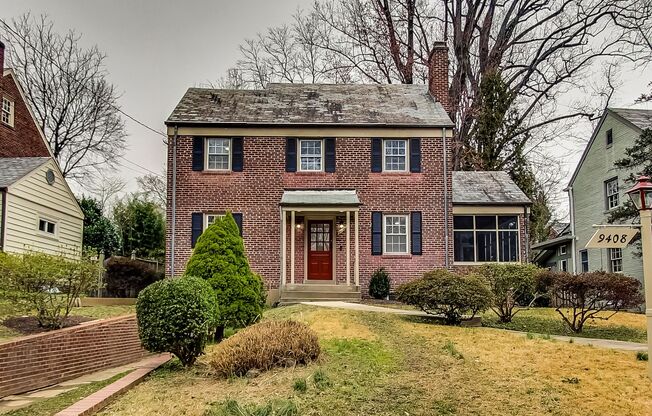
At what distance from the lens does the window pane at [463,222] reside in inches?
794

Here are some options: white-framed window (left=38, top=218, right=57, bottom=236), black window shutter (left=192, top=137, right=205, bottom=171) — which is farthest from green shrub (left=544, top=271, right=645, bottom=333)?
white-framed window (left=38, top=218, right=57, bottom=236)

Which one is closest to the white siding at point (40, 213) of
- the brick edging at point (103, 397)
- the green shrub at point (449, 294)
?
the brick edging at point (103, 397)

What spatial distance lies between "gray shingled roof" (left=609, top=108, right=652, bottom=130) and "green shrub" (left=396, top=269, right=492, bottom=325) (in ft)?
43.5

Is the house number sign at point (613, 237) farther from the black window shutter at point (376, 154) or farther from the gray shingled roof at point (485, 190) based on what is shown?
the gray shingled roof at point (485, 190)

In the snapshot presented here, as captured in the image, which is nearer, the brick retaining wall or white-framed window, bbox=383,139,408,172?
the brick retaining wall

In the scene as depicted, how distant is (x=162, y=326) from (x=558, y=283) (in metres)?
8.26

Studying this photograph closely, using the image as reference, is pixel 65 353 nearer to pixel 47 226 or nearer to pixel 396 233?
pixel 396 233

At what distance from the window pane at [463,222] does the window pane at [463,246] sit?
0.59ft

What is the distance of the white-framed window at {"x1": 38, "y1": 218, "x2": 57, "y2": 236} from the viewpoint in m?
20.1

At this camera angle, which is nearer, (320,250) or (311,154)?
(320,250)

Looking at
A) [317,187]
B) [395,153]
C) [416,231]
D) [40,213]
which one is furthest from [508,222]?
[40,213]

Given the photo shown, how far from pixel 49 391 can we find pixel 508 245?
16.1m

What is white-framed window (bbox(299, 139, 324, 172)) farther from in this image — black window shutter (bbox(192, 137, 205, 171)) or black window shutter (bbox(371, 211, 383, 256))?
black window shutter (bbox(192, 137, 205, 171))

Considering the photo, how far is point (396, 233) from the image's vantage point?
754 inches
